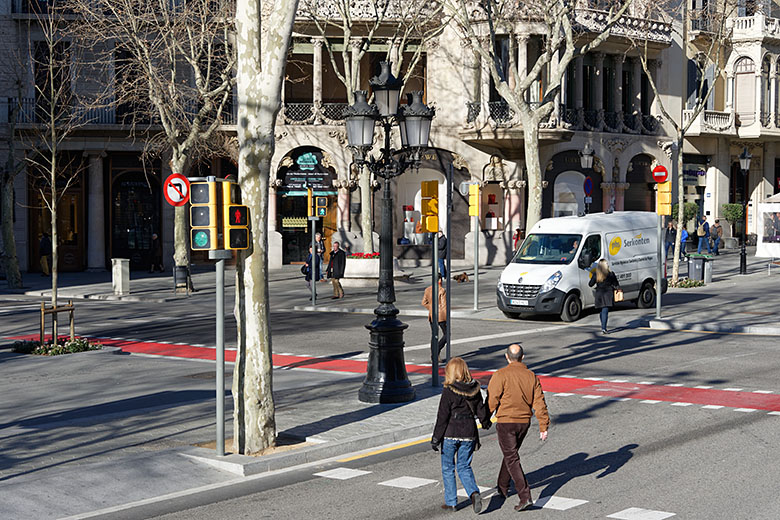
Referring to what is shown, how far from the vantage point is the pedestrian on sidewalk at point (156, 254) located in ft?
141

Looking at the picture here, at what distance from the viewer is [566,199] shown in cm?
4594

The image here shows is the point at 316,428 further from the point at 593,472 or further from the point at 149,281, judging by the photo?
the point at 149,281

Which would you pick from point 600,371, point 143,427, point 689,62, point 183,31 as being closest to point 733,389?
point 600,371

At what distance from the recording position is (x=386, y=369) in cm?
1412

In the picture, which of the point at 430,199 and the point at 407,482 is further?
the point at 430,199

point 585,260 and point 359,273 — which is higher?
point 585,260

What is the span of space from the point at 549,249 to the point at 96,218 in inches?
910

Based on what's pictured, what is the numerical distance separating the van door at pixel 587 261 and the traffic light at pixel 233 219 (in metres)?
15.6

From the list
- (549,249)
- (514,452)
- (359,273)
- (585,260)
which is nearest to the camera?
(514,452)

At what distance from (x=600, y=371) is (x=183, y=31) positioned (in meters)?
24.2

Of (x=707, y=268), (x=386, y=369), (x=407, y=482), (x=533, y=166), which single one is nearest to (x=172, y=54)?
(x=533, y=166)

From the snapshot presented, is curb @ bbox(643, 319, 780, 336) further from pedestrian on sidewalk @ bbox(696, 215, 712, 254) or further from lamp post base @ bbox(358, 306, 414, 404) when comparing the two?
pedestrian on sidewalk @ bbox(696, 215, 712, 254)

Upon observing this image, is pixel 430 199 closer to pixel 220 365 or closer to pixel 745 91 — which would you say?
pixel 220 365

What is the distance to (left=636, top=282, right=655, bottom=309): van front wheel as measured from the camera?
2722cm
